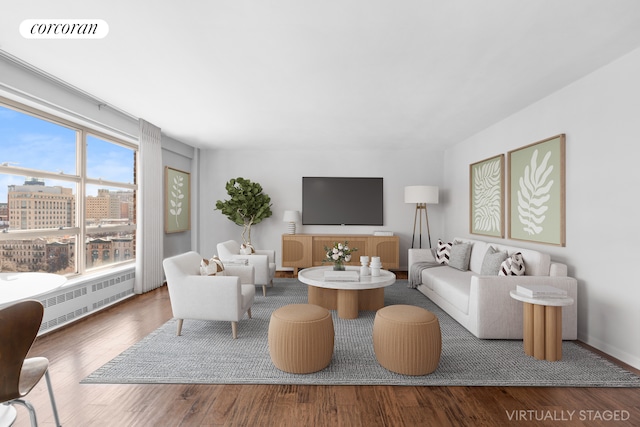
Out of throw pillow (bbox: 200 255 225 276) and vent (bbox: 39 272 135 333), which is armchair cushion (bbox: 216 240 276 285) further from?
vent (bbox: 39 272 135 333)

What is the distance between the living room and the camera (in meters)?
2.59

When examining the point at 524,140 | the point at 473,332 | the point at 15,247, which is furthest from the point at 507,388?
the point at 15,247

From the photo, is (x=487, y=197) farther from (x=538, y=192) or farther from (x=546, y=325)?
(x=546, y=325)

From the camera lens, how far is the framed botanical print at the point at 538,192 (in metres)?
3.24

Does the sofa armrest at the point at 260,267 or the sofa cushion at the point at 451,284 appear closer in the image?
the sofa cushion at the point at 451,284

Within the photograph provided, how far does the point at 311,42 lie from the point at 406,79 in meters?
1.12

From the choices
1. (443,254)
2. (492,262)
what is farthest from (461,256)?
(492,262)

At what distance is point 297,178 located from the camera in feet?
21.4

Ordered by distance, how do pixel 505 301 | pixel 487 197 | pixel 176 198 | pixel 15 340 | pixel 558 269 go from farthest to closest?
pixel 176 198
pixel 487 197
pixel 558 269
pixel 505 301
pixel 15 340

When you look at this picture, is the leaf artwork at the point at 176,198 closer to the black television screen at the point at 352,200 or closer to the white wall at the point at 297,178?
the white wall at the point at 297,178

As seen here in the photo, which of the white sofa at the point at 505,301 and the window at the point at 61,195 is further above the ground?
the window at the point at 61,195

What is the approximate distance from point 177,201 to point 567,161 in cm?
583

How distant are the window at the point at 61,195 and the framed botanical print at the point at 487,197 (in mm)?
5325

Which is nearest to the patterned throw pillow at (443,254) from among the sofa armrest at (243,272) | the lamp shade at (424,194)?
the lamp shade at (424,194)
